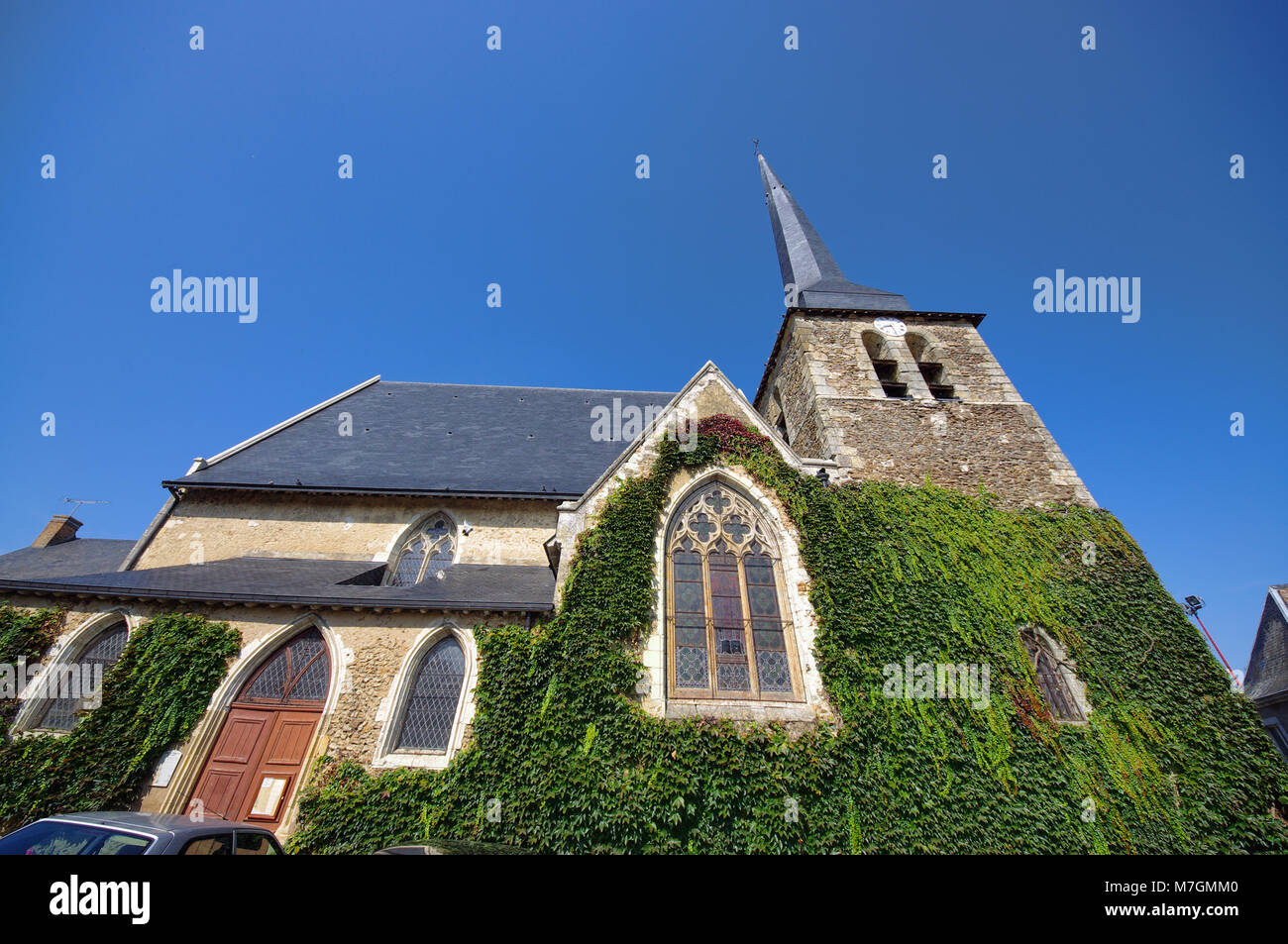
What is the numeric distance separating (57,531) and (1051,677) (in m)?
23.7

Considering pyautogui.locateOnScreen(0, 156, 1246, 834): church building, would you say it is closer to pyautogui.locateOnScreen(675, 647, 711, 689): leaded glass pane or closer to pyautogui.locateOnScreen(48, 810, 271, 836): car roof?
pyautogui.locateOnScreen(675, 647, 711, 689): leaded glass pane

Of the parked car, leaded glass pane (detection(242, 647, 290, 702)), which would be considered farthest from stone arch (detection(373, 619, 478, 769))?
the parked car

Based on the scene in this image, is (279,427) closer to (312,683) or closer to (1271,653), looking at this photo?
(312,683)

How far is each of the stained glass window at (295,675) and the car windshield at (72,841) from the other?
3463mm

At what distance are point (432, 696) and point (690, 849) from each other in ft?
13.1

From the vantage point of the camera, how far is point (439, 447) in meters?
12.8

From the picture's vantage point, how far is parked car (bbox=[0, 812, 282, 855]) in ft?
11.2

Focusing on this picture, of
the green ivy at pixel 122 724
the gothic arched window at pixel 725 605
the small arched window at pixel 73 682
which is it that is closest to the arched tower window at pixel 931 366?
the gothic arched window at pixel 725 605

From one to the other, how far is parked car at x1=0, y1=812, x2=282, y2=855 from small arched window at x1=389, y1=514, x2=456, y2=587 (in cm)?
573

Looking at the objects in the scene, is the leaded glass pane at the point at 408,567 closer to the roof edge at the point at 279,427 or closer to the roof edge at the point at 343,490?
the roof edge at the point at 343,490

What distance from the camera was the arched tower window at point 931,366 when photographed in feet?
38.1

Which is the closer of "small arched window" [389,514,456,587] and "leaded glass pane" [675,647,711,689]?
"leaded glass pane" [675,647,711,689]
